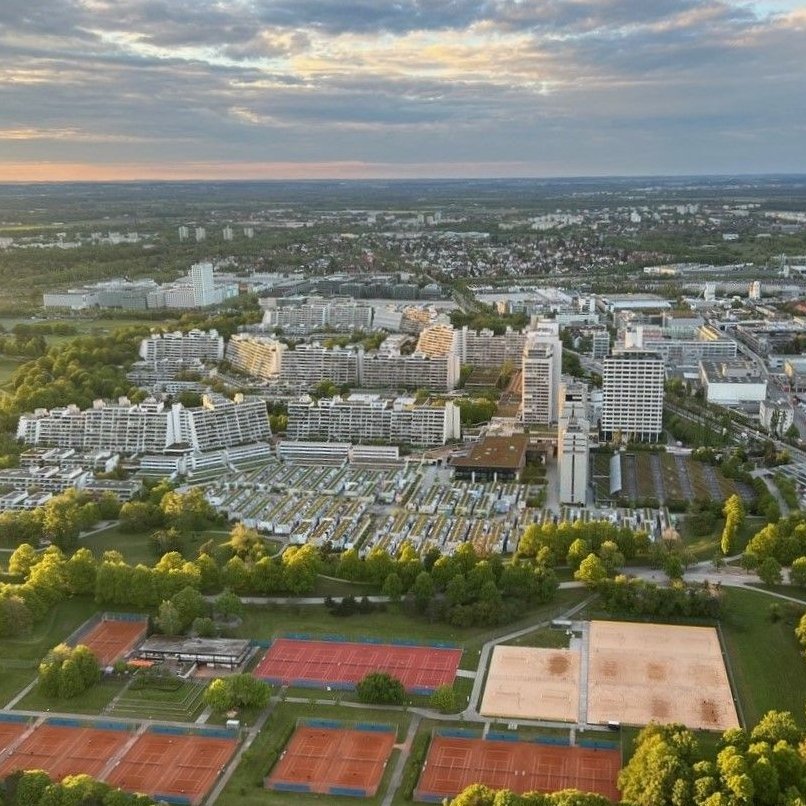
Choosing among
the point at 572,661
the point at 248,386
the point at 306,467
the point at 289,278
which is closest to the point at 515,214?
the point at 289,278

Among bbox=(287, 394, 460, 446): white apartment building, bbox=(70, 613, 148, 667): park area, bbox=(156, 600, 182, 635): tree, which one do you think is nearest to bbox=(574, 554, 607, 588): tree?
bbox=(156, 600, 182, 635): tree

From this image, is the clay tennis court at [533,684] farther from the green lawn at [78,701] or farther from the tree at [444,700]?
the green lawn at [78,701]

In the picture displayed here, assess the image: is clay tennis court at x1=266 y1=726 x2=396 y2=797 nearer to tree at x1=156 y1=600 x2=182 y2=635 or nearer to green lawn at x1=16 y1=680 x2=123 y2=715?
green lawn at x1=16 y1=680 x2=123 y2=715

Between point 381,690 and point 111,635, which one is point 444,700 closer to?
point 381,690

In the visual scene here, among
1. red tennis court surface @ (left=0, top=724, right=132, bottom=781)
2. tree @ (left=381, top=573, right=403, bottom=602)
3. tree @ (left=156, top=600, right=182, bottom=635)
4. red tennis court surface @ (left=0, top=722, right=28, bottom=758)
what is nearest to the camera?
red tennis court surface @ (left=0, top=724, right=132, bottom=781)

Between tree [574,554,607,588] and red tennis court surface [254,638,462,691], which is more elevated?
tree [574,554,607,588]

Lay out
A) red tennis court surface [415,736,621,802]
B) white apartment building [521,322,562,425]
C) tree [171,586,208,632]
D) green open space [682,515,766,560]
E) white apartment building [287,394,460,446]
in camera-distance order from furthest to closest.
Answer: white apartment building [521,322,562,425]
white apartment building [287,394,460,446]
green open space [682,515,766,560]
tree [171,586,208,632]
red tennis court surface [415,736,621,802]

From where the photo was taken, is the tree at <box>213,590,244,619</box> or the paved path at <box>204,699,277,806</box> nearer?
the paved path at <box>204,699,277,806</box>

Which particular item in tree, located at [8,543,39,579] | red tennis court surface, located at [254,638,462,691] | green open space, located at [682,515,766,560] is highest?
tree, located at [8,543,39,579]
